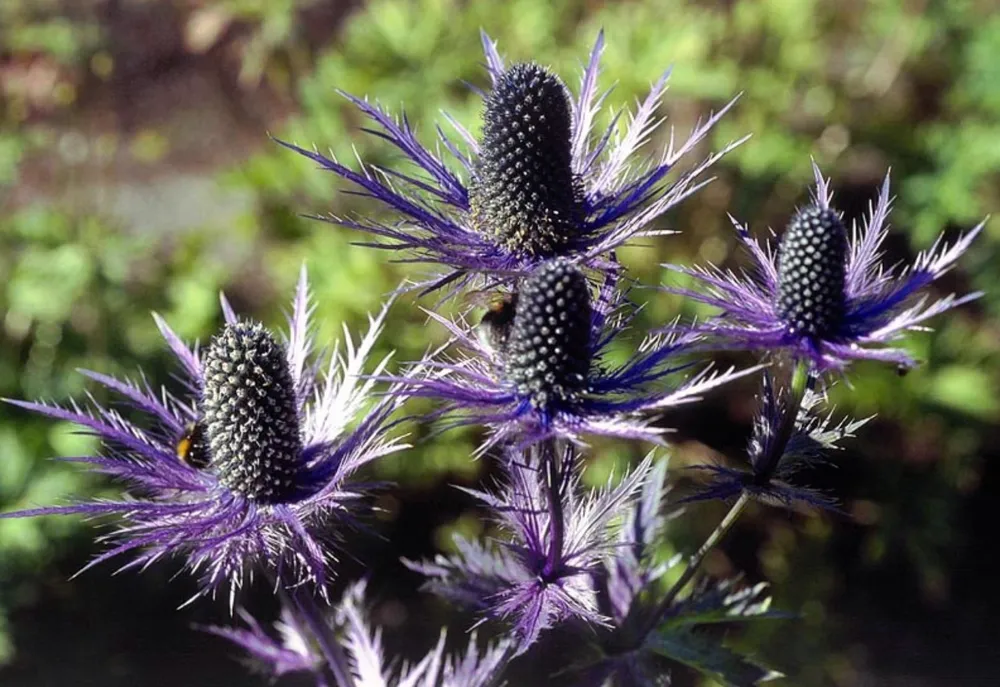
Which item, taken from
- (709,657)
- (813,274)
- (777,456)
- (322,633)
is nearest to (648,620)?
(709,657)

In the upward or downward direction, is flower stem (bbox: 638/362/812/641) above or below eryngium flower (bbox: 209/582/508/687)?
above

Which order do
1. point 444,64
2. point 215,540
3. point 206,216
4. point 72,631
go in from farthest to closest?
point 206,216
point 444,64
point 72,631
point 215,540

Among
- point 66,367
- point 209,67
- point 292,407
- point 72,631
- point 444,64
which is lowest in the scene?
point 72,631

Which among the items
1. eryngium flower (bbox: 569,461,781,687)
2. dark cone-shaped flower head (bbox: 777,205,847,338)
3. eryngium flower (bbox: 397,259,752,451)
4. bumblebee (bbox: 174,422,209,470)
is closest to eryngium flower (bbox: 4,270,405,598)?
bumblebee (bbox: 174,422,209,470)

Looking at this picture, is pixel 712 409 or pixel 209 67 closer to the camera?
pixel 712 409

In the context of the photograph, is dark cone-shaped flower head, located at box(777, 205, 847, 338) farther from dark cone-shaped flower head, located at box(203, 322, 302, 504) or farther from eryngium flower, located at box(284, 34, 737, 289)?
dark cone-shaped flower head, located at box(203, 322, 302, 504)

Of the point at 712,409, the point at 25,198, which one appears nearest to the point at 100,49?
the point at 25,198

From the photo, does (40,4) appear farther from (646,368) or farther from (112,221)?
(646,368)
